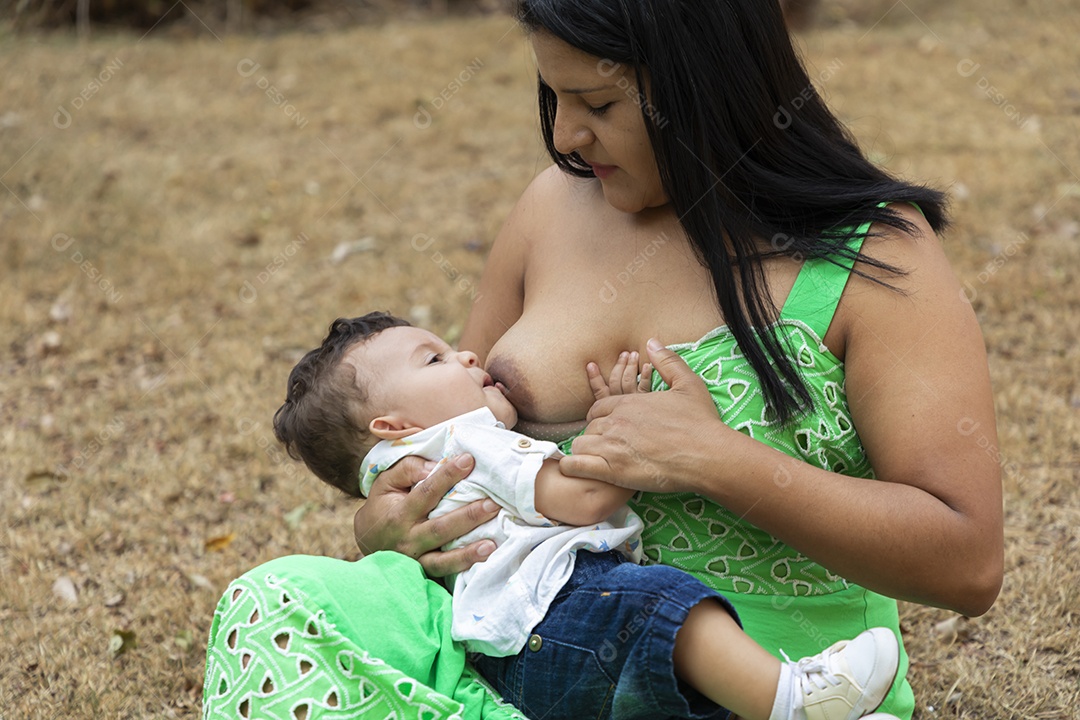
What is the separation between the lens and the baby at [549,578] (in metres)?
1.78

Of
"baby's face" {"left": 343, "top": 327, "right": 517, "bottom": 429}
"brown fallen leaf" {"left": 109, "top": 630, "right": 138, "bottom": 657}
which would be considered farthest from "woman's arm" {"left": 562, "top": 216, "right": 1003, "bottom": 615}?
"brown fallen leaf" {"left": 109, "top": 630, "right": 138, "bottom": 657}

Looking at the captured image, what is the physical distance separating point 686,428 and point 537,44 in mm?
759


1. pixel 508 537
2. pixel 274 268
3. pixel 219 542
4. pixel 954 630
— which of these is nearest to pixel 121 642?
pixel 219 542

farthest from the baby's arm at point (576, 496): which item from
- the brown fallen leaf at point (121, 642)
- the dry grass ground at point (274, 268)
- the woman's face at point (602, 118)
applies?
the brown fallen leaf at point (121, 642)

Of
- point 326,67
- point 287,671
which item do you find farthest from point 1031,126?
point 287,671

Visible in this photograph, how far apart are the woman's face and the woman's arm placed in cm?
44

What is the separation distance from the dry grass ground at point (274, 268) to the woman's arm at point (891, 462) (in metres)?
0.11

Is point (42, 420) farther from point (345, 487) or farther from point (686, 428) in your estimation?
point (686, 428)

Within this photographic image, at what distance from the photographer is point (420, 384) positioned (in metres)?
2.24

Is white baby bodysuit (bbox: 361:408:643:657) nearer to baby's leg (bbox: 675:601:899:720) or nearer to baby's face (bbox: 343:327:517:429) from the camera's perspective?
baby's face (bbox: 343:327:517:429)

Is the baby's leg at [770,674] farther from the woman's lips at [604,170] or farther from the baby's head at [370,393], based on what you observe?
the woman's lips at [604,170]

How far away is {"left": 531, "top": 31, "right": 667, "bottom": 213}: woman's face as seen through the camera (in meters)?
1.95

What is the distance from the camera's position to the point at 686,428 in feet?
6.11

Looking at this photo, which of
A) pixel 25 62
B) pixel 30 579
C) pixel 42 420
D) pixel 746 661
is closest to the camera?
pixel 746 661
